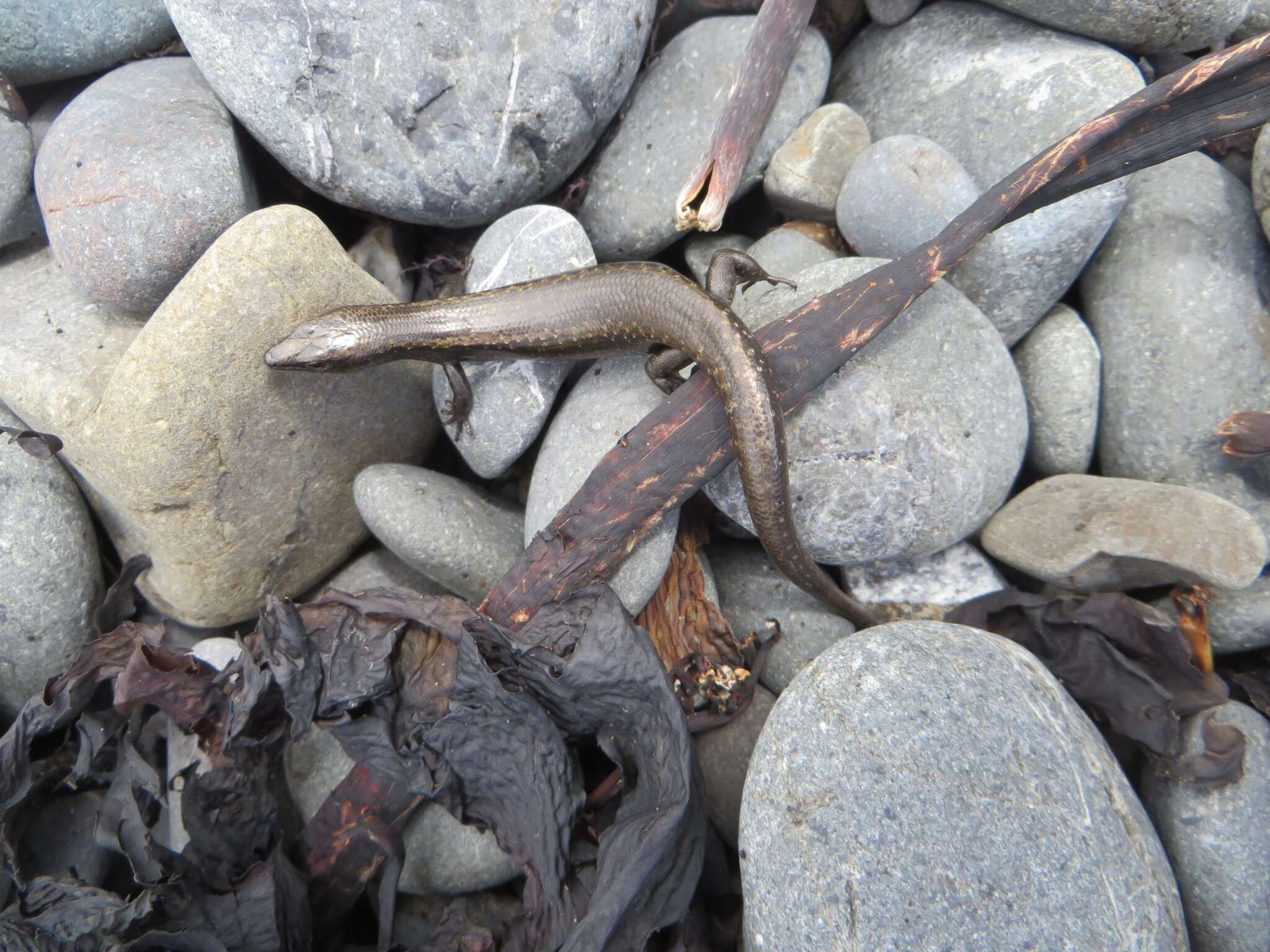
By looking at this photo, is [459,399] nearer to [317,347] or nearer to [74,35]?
[317,347]

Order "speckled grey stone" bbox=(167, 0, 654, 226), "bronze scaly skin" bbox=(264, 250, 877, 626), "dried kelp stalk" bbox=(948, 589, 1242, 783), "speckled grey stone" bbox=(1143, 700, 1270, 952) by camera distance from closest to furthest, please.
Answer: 1. "speckled grey stone" bbox=(1143, 700, 1270, 952)
2. "dried kelp stalk" bbox=(948, 589, 1242, 783)
3. "bronze scaly skin" bbox=(264, 250, 877, 626)
4. "speckled grey stone" bbox=(167, 0, 654, 226)

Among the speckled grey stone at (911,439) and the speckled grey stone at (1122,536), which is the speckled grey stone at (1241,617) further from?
the speckled grey stone at (911,439)

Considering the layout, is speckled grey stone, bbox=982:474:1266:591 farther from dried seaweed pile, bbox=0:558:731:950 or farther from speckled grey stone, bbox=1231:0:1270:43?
speckled grey stone, bbox=1231:0:1270:43

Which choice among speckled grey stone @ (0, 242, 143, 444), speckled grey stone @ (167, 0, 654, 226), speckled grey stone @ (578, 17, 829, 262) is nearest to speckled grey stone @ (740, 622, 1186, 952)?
speckled grey stone @ (578, 17, 829, 262)

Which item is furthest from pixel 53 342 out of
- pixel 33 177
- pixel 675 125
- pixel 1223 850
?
pixel 1223 850

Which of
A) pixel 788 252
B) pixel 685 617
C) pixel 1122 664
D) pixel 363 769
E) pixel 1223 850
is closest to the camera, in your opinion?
pixel 1223 850

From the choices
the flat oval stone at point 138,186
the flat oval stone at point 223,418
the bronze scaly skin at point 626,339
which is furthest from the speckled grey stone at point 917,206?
the flat oval stone at point 138,186
